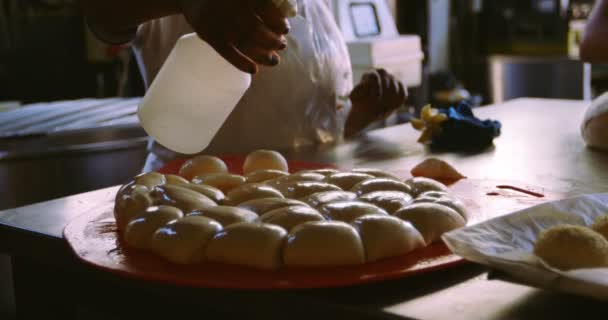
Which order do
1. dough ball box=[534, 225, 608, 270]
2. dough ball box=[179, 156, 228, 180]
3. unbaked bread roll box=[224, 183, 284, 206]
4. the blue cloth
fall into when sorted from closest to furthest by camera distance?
dough ball box=[534, 225, 608, 270], unbaked bread roll box=[224, 183, 284, 206], dough ball box=[179, 156, 228, 180], the blue cloth

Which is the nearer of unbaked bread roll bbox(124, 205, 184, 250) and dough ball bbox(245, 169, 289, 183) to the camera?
unbaked bread roll bbox(124, 205, 184, 250)

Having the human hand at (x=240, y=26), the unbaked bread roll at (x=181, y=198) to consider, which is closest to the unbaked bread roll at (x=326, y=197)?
the unbaked bread roll at (x=181, y=198)

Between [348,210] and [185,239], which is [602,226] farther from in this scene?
[185,239]

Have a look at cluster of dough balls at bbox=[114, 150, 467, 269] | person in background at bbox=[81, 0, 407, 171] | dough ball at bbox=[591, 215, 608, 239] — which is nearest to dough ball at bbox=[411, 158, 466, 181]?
Answer: cluster of dough balls at bbox=[114, 150, 467, 269]

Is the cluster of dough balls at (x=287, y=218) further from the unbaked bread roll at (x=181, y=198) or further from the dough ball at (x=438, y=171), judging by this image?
the dough ball at (x=438, y=171)

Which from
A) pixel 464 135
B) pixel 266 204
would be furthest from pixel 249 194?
pixel 464 135

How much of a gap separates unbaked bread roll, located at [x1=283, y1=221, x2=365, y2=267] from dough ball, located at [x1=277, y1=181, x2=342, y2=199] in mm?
199

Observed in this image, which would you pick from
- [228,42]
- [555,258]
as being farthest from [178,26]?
[555,258]

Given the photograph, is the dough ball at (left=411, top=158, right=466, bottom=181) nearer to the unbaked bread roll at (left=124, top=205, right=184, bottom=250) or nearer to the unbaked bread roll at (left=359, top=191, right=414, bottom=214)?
the unbaked bread roll at (left=359, top=191, right=414, bottom=214)

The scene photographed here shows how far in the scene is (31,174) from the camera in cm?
193

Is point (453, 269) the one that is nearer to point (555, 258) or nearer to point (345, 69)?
point (555, 258)

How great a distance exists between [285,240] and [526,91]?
3.64 meters

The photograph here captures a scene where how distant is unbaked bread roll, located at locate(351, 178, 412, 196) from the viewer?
2.91ft

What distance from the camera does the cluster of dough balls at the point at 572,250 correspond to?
62 cm
